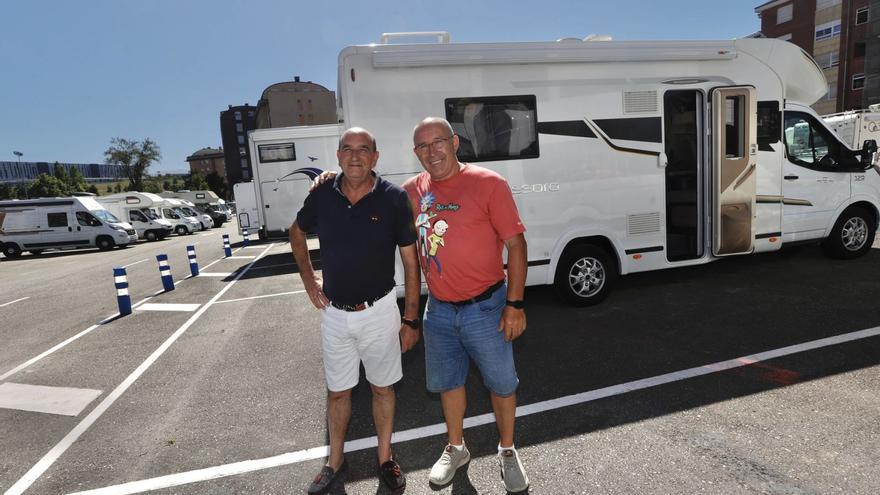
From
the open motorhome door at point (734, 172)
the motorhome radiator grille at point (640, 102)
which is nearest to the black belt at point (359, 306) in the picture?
the motorhome radiator grille at point (640, 102)

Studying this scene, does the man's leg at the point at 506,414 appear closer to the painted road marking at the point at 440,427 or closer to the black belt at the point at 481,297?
the black belt at the point at 481,297

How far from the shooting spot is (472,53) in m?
5.36

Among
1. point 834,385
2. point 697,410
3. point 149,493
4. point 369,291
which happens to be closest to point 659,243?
point 834,385

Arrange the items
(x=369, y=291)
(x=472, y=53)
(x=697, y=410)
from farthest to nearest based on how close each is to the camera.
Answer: (x=472, y=53) → (x=697, y=410) → (x=369, y=291)

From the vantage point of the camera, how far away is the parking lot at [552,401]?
2932mm

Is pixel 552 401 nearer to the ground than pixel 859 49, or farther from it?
nearer to the ground

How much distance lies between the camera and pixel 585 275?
6.05m

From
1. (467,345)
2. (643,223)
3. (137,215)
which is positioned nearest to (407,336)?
(467,345)

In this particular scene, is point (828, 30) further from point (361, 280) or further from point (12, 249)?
point (12, 249)

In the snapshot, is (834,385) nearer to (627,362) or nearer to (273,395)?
(627,362)

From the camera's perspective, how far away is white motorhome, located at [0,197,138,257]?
2200cm

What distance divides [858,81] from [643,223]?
41615 mm

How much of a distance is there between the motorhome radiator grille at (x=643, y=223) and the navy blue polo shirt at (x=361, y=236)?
4.09 meters

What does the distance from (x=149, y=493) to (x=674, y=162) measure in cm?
702
